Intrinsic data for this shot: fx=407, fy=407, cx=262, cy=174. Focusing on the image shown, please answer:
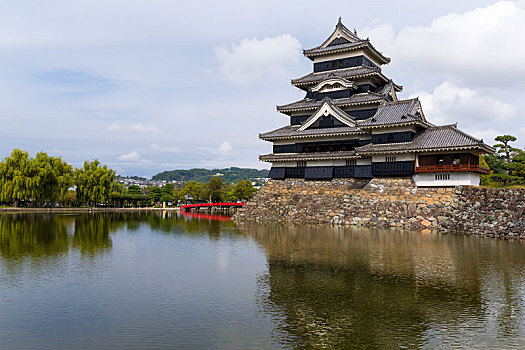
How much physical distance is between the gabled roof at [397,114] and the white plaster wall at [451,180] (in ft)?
15.9

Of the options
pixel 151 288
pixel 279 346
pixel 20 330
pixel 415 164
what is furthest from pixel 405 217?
pixel 20 330

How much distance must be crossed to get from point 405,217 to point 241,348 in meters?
27.7

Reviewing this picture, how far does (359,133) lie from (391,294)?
95.0ft

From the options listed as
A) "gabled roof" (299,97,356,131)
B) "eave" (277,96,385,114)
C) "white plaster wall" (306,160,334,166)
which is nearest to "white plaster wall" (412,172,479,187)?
"gabled roof" (299,97,356,131)

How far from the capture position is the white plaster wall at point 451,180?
33.7 m

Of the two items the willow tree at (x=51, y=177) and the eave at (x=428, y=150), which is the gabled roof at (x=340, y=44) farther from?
the willow tree at (x=51, y=177)

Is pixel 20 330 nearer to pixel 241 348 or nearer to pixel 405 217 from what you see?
pixel 241 348

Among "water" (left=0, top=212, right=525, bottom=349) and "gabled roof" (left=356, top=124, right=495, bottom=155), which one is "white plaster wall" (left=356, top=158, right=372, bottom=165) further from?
"water" (left=0, top=212, right=525, bottom=349)

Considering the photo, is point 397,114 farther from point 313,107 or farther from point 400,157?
point 313,107

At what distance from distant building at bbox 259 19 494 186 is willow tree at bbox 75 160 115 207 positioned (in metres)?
35.6

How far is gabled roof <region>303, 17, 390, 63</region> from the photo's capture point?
46.5 m

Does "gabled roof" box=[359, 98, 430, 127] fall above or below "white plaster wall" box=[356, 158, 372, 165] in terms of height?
above

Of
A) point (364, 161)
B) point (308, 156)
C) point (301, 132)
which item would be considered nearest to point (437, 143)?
point (364, 161)

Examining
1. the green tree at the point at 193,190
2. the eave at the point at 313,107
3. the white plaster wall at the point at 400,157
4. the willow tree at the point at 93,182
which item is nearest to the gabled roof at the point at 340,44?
the eave at the point at 313,107
